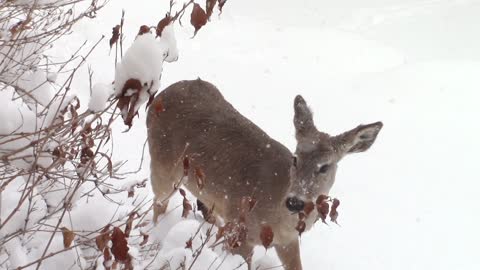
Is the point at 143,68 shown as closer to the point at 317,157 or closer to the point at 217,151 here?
the point at 317,157

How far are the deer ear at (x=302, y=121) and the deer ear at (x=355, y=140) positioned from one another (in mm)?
276

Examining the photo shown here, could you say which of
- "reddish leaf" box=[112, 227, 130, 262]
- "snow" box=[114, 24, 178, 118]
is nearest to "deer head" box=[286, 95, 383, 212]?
"reddish leaf" box=[112, 227, 130, 262]

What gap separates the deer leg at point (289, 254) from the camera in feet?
17.1

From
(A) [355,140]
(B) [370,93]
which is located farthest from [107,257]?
(B) [370,93]

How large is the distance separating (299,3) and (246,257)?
52.0ft

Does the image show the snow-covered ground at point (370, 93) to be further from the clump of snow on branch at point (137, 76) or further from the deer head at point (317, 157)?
the clump of snow on branch at point (137, 76)


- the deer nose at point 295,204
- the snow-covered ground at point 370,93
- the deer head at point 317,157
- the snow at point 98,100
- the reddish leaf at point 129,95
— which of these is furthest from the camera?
the snow-covered ground at point 370,93

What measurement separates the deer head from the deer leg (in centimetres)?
62

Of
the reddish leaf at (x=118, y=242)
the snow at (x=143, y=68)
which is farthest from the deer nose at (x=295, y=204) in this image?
the snow at (x=143, y=68)

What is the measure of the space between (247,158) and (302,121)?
Result: 0.63 meters

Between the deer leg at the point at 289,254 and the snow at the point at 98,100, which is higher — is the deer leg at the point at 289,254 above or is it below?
below

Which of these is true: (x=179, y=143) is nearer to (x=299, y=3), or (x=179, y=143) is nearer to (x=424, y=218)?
(x=424, y=218)

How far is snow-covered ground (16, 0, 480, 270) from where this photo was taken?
6781 millimetres

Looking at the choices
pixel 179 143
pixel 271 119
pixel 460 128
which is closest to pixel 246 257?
pixel 179 143
